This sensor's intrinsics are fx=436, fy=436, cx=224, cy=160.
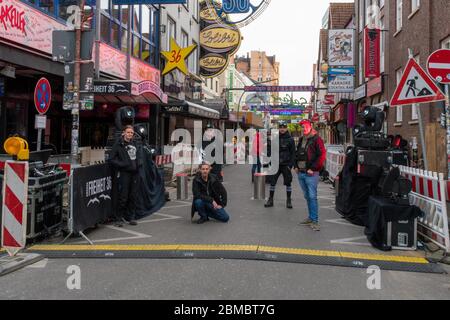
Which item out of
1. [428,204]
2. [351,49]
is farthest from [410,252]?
[351,49]

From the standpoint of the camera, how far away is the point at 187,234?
23.1 feet

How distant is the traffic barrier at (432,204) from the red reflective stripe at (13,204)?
560 centimetres

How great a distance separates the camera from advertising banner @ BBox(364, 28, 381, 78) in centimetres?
1898

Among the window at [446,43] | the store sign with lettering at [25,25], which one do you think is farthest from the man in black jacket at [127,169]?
the window at [446,43]

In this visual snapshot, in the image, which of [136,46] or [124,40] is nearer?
[124,40]

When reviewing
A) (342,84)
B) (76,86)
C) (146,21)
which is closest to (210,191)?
A: (76,86)

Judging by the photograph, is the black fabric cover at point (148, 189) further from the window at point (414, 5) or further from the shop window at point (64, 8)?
the window at point (414, 5)

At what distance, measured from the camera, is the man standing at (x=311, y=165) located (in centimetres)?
757

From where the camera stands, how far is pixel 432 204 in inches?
249

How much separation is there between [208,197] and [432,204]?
368cm

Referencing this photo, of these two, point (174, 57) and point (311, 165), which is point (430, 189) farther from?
point (174, 57)
